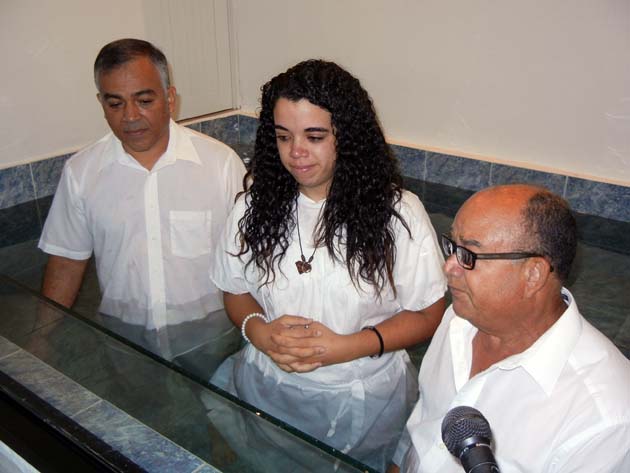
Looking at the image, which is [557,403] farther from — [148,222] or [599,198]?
[599,198]

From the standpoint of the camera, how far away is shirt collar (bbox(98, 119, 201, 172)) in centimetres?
237

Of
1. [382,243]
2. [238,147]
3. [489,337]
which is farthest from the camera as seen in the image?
[238,147]

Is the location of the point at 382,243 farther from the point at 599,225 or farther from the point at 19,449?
the point at 599,225

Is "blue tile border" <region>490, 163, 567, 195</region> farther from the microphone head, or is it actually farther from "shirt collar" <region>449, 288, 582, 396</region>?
the microphone head

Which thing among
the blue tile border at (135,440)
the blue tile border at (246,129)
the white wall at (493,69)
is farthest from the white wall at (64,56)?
the blue tile border at (135,440)

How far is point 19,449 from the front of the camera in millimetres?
1551

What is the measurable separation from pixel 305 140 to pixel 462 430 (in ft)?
3.40

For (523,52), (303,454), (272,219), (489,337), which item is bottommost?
(303,454)

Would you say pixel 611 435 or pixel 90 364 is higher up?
pixel 611 435

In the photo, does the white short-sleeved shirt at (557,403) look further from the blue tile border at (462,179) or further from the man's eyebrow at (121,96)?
the blue tile border at (462,179)

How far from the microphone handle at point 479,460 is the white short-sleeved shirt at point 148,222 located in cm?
171

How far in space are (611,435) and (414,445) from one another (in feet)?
1.87

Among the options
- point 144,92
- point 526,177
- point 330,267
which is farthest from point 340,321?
point 526,177

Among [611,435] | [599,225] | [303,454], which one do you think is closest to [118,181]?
[303,454]
